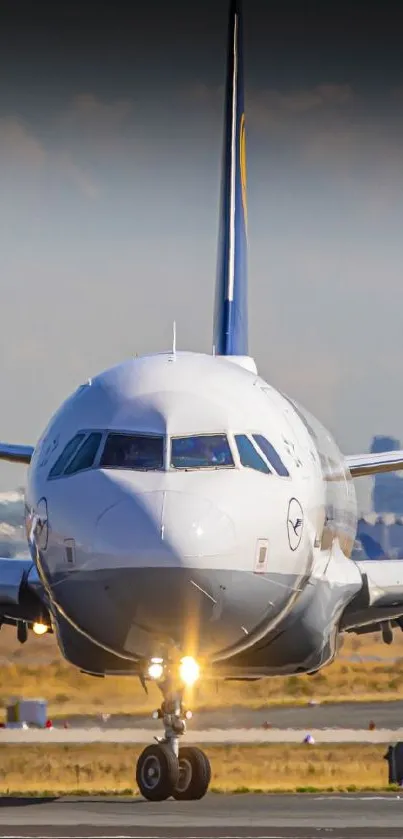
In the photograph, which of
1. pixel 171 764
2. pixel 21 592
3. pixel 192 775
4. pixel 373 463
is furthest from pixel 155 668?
pixel 373 463

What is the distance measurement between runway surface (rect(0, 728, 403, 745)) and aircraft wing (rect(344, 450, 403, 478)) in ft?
38.2

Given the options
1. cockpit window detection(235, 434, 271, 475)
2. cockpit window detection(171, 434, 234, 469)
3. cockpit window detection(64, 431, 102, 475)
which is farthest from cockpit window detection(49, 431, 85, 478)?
cockpit window detection(235, 434, 271, 475)

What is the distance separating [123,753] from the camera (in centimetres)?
4441

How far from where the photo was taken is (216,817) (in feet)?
87.4

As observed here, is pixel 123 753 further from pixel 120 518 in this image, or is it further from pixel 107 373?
pixel 120 518

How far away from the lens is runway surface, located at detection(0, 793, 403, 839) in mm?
23781

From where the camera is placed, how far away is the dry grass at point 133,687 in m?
61.9

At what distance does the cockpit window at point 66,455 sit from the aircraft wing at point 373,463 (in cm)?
1153

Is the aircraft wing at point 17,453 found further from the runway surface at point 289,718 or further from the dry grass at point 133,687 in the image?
the runway surface at point 289,718

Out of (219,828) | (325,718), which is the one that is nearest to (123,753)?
(325,718)

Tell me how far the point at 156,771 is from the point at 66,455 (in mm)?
5699

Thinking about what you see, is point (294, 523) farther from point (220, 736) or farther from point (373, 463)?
point (220, 736)

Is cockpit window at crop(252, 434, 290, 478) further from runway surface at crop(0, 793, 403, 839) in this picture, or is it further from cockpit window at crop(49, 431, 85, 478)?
runway surface at crop(0, 793, 403, 839)

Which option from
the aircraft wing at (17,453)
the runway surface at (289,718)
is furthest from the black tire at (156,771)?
the runway surface at (289,718)
